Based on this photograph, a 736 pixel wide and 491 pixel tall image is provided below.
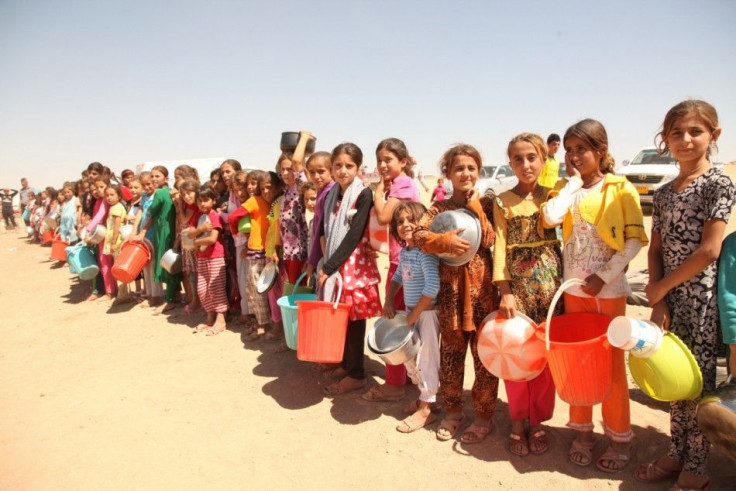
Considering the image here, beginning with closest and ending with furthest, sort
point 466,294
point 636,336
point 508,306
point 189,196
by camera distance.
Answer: point 636,336, point 508,306, point 466,294, point 189,196

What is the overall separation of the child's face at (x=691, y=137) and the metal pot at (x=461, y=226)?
969mm

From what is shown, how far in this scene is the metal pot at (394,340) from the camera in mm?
2628

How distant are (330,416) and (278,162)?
7.93ft

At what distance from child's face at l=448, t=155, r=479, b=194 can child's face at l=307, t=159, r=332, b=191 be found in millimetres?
1258

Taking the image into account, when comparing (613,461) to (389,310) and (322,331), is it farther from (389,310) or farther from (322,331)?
(322,331)

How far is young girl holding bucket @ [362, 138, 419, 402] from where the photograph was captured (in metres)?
3.10

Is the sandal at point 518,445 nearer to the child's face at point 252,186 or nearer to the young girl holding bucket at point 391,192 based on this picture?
the young girl holding bucket at point 391,192

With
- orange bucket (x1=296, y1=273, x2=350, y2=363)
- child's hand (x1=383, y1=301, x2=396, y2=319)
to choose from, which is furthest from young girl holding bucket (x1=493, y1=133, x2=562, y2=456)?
orange bucket (x1=296, y1=273, x2=350, y2=363)

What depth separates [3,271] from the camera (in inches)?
393

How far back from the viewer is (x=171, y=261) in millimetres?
5383

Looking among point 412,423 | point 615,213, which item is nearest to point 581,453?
point 412,423

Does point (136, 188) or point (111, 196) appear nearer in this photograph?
point (136, 188)

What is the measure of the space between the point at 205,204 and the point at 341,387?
8.58ft

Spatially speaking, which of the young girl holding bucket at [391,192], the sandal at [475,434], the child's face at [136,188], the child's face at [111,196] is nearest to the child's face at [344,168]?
the young girl holding bucket at [391,192]
